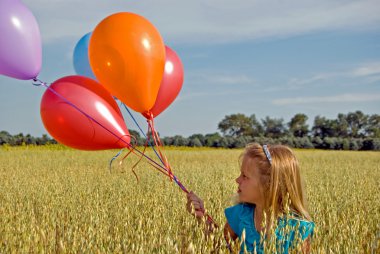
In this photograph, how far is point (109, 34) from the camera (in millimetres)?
3820

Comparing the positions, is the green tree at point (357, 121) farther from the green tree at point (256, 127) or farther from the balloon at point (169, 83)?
the balloon at point (169, 83)

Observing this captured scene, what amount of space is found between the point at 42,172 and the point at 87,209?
18.0ft

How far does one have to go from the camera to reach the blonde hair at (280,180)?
2621 mm

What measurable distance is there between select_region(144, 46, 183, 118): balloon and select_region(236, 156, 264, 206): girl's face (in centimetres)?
178

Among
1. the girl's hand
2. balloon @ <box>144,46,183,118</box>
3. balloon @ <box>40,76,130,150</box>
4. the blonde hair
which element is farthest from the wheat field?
balloon @ <box>144,46,183,118</box>

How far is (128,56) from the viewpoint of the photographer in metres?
3.81

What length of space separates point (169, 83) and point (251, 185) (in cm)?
194

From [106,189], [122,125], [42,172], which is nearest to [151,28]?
[122,125]

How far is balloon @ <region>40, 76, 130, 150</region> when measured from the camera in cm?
396

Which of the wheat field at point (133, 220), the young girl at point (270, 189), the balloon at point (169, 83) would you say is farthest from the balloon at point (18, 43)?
the young girl at point (270, 189)

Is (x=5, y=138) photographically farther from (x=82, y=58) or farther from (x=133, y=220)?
(x=133, y=220)

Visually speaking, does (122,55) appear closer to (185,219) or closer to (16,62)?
(16,62)

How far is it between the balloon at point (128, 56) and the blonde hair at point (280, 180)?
4.93 ft

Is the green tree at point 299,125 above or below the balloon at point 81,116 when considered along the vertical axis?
above
